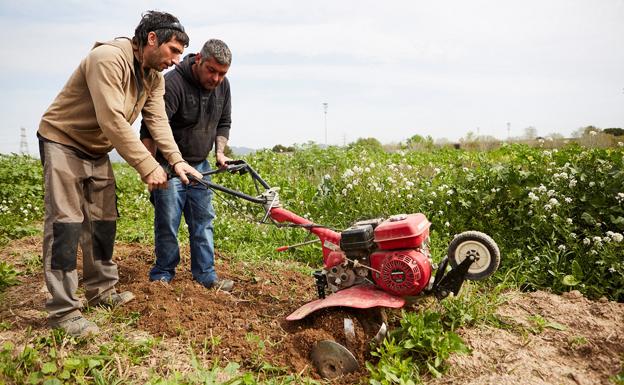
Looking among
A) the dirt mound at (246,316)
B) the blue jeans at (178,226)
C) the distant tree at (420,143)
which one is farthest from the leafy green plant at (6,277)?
the distant tree at (420,143)

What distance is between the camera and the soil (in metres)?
3.15

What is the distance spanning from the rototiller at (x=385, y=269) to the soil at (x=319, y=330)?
123mm

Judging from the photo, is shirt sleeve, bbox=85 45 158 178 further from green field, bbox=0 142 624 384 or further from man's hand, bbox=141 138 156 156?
green field, bbox=0 142 624 384

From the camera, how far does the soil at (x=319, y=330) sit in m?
3.15

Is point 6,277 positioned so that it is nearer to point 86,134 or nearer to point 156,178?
point 86,134

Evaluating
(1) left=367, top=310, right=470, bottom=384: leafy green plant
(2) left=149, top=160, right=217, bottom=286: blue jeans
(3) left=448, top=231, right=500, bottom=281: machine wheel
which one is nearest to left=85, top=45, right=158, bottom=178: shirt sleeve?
(2) left=149, top=160, right=217, bottom=286: blue jeans

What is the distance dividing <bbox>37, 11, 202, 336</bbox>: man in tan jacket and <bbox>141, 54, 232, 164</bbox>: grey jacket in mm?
515

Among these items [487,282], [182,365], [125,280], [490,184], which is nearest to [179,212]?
[125,280]

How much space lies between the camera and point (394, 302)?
11.0 ft

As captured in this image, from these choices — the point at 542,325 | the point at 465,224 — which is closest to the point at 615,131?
the point at 465,224

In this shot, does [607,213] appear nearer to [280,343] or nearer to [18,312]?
[280,343]

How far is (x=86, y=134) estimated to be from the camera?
11.9 feet

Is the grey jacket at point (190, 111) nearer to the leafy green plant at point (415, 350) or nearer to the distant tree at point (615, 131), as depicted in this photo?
the leafy green plant at point (415, 350)

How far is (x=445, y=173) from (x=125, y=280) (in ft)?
14.0
